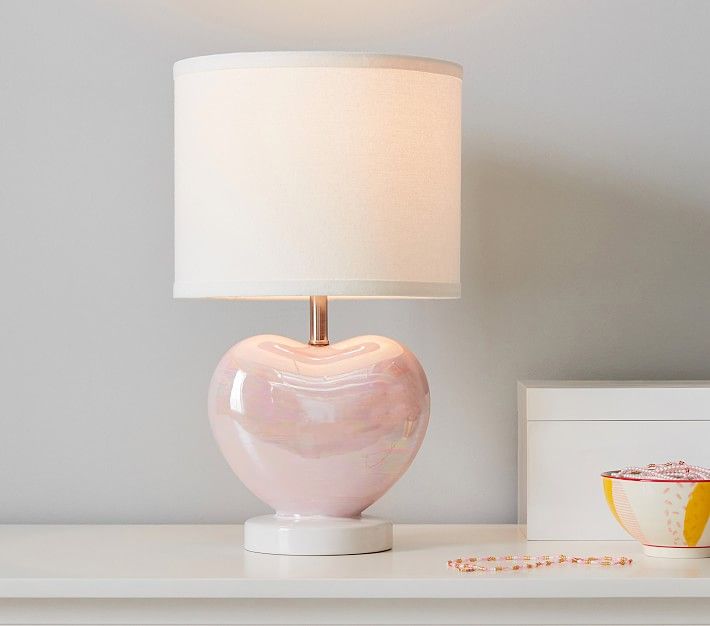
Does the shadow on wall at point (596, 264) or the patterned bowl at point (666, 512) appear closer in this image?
the patterned bowl at point (666, 512)

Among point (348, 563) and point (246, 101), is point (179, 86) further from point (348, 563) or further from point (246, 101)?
point (348, 563)

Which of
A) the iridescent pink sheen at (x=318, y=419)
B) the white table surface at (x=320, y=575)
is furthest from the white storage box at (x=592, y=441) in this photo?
the iridescent pink sheen at (x=318, y=419)

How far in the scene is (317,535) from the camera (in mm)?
1178

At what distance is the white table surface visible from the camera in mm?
1056

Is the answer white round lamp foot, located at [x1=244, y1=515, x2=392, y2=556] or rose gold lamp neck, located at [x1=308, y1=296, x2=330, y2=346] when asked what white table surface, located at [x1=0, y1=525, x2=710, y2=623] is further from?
rose gold lamp neck, located at [x1=308, y1=296, x2=330, y2=346]

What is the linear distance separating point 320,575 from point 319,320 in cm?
29

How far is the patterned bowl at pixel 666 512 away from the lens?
1.13m

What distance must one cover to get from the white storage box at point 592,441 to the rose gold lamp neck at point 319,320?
0.76 feet

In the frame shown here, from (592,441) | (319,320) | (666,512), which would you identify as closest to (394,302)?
(319,320)

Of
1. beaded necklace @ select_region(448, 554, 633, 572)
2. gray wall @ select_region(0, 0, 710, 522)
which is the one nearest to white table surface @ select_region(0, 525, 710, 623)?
beaded necklace @ select_region(448, 554, 633, 572)

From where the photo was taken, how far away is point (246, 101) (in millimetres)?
1109

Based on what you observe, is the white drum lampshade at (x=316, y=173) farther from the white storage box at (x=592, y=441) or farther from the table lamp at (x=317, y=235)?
the white storage box at (x=592, y=441)

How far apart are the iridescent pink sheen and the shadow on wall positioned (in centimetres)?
30

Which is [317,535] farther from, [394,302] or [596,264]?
[596,264]
